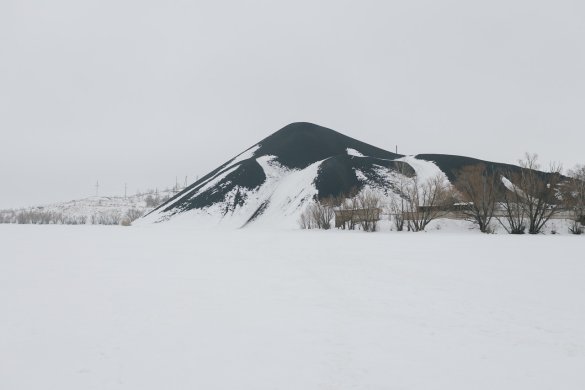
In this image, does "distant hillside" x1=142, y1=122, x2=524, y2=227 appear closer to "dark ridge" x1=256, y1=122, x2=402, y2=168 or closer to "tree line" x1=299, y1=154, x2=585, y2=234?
"dark ridge" x1=256, y1=122, x2=402, y2=168

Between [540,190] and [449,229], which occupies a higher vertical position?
[540,190]

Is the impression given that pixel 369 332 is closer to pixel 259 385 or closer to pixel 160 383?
pixel 259 385

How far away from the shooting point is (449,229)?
154ft

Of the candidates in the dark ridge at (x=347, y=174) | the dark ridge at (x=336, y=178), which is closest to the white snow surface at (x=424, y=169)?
the dark ridge at (x=347, y=174)

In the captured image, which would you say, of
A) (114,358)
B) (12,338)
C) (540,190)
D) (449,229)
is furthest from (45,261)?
(540,190)

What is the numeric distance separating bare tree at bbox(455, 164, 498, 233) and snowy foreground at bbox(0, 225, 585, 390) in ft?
108

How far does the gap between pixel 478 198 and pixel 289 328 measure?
4440 cm

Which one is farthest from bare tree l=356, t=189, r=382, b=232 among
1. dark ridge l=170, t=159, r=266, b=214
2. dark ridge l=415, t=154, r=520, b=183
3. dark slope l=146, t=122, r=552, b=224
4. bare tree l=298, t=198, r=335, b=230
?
dark ridge l=415, t=154, r=520, b=183

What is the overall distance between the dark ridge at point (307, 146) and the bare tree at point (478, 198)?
151ft

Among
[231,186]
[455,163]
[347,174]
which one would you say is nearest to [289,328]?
[347,174]

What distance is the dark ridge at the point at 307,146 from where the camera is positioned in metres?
92.6

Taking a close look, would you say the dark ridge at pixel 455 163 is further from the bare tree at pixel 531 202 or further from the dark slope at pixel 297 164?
the bare tree at pixel 531 202

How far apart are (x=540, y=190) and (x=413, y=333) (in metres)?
45.9

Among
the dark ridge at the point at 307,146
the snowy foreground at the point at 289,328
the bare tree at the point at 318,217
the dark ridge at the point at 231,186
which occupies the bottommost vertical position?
the snowy foreground at the point at 289,328
